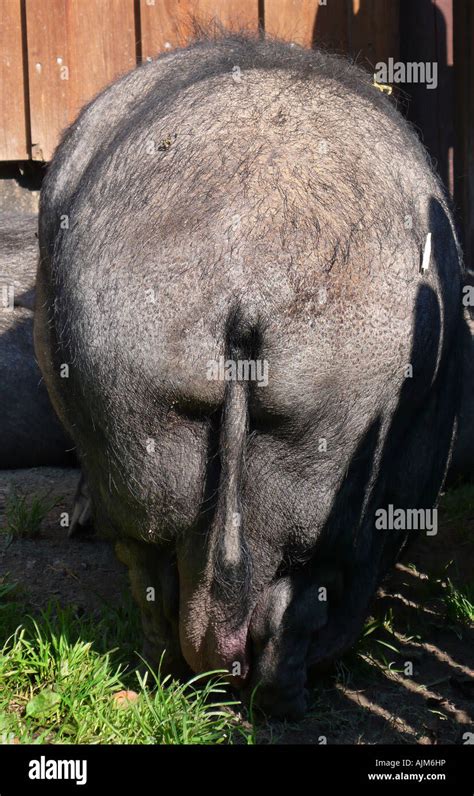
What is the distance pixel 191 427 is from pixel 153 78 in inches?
50.4

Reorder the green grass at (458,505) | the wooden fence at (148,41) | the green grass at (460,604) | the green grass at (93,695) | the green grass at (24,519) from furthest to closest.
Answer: the wooden fence at (148,41) → the green grass at (458,505) → the green grass at (24,519) → the green grass at (460,604) → the green grass at (93,695)

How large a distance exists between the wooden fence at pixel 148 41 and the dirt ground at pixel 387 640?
2477 millimetres

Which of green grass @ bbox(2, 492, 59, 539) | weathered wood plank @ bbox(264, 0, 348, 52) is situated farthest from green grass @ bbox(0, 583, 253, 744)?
weathered wood plank @ bbox(264, 0, 348, 52)

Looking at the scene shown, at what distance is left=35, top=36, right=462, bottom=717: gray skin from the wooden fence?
304 cm

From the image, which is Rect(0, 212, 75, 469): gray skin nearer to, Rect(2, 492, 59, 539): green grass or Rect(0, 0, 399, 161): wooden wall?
Rect(2, 492, 59, 539): green grass

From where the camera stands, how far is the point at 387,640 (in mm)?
3545

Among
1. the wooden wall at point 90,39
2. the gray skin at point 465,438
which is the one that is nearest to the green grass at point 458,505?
the gray skin at point 465,438

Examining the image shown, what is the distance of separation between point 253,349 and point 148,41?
4023 mm

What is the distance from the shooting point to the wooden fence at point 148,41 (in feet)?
19.6

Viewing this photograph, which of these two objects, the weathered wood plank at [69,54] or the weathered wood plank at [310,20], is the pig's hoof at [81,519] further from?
the weathered wood plank at [310,20]

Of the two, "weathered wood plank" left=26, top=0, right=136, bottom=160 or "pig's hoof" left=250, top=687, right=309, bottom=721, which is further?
"weathered wood plank" left=26, top=0, right=136, bottom=160

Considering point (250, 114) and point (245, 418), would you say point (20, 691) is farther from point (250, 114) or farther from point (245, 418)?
point (250, 114)

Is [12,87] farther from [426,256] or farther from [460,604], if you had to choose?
[460,604]

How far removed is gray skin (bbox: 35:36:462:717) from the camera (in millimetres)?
2670
